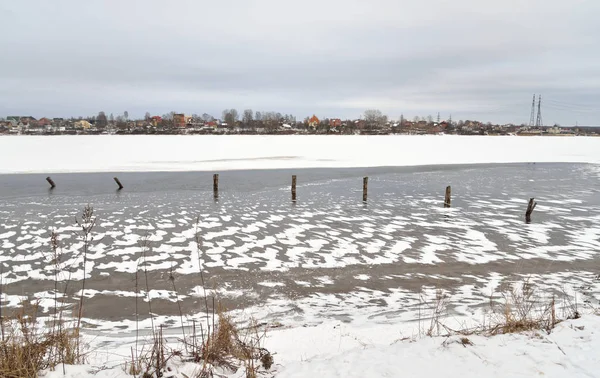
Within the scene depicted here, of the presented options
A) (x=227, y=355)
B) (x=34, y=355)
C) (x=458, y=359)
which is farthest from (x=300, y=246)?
(x=34, y=355)

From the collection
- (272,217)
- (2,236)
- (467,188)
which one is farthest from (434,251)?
(467,188)

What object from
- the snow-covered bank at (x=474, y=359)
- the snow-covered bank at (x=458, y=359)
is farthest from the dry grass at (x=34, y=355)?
the snow-covered bank at (x=474, y=359)

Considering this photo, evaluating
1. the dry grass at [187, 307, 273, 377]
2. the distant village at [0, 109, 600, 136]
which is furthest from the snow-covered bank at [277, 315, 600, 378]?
the distant village at [0, 109, 600, 136]

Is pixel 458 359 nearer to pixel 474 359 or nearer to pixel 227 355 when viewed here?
pixel 474 359

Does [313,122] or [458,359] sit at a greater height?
[313,122]

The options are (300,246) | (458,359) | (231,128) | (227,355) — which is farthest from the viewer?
(231,128)

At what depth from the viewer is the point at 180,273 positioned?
934 cm

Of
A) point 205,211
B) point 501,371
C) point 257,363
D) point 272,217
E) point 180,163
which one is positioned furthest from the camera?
point 180,163

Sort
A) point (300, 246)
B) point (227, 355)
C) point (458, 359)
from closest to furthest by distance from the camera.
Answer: point (458, 359)
point (227, 355)
point (300, 246)

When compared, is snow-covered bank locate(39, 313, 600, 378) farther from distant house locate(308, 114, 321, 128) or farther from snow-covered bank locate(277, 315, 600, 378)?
distant house locate(308, 114, 321, 128)

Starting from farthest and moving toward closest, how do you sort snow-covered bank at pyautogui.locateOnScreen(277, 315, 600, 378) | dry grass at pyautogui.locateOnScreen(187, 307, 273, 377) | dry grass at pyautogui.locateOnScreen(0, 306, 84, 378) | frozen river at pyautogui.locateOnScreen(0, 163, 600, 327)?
frozen river at pyautogui.locateOnScreen(0, 163, 600, 327)
dry grass at pyautogui.locateOnScreen(187, 307, 273, 377)
snow-covered bank at pyautogui.locateOnScreen(277, 315, 600, 378)
dry grass at pyautogui.locateOnScreen(0, 306, 84, 378)

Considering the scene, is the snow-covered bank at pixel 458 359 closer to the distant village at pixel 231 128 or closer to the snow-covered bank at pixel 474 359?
the snow-covered bank at pixel 474 359

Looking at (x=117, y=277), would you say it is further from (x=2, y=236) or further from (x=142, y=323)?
(x=2, y=236)

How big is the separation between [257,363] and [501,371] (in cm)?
237
